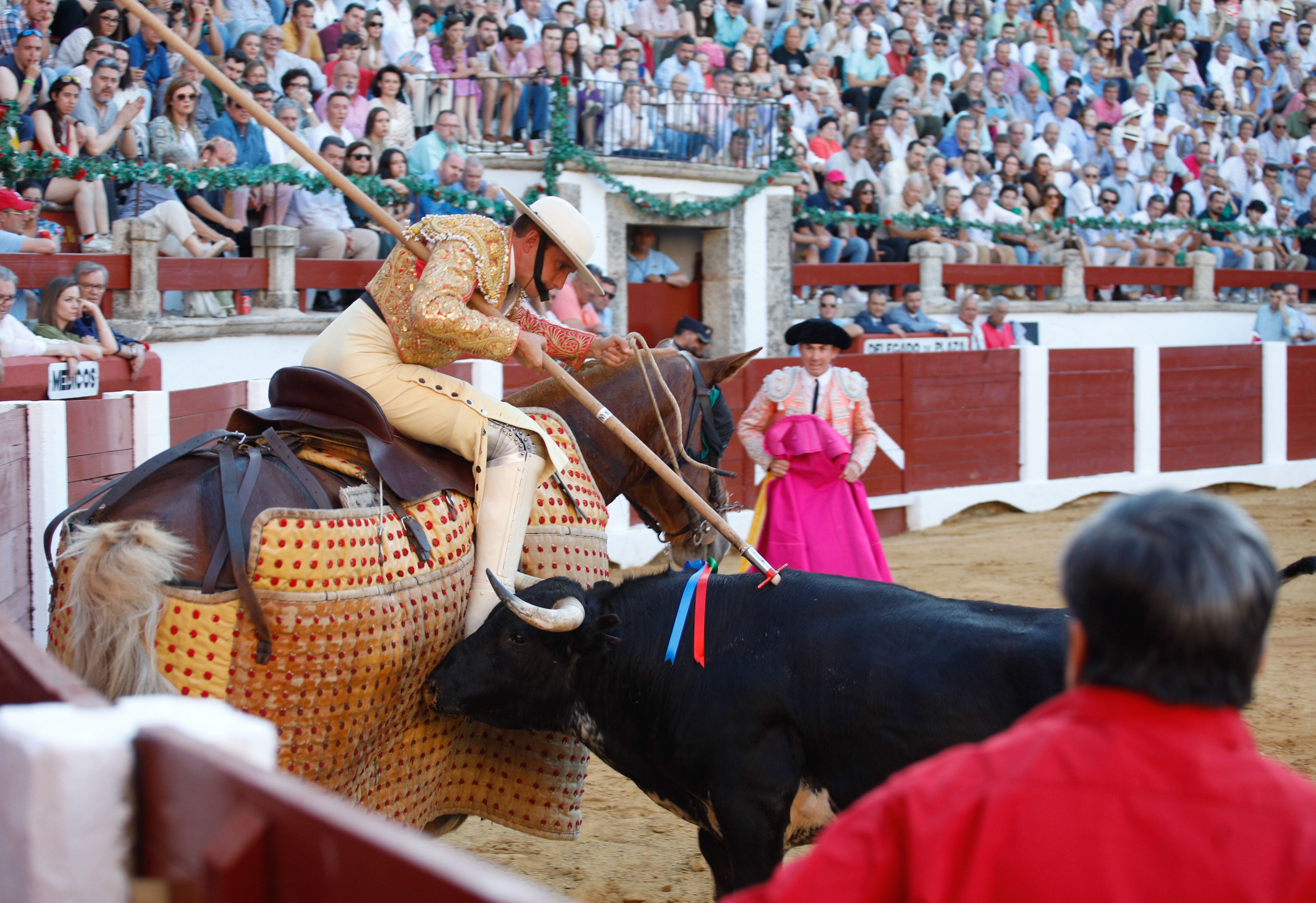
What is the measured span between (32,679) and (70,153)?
239 inches

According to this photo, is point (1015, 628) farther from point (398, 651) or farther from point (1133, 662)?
point (1133, 662)

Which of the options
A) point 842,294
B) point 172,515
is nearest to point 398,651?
point 172,515

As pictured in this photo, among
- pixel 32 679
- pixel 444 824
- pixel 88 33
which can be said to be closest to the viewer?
pixel 32 679

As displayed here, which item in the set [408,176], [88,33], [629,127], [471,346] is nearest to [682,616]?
[471,346]

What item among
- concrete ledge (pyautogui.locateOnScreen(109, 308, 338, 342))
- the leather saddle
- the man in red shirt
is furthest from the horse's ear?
concrete ledge (pyautogui.locateOnScreen(109, 308, 338, 342))

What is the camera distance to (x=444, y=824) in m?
3.24

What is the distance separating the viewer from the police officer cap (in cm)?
675

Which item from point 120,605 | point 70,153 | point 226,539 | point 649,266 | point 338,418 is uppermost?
point 70,153

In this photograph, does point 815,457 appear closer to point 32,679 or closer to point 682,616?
point 682,616

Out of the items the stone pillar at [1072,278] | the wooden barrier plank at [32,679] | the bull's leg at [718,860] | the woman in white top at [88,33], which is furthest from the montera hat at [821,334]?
the stone pillar at [1072,278]

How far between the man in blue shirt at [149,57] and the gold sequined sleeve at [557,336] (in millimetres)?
4733

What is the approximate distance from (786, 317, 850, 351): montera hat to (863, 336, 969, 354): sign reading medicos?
4.22 m

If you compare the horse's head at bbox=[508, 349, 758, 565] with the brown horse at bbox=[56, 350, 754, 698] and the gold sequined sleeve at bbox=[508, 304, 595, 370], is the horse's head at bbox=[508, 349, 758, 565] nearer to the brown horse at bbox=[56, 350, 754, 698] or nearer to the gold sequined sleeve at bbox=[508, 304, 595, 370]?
the gold sequined sleeve at bbox=[508, 304, 595, 370]

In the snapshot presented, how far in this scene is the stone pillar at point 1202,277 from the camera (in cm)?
1394
